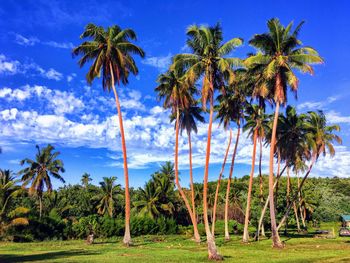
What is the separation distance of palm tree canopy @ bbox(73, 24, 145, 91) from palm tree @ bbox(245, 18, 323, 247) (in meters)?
11.7

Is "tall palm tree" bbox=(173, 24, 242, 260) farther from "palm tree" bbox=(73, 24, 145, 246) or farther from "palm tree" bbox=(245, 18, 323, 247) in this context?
"palm tree" bbox=(73, 24, 145, 246)

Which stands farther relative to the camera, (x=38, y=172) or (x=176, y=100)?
(x=38, y=172)

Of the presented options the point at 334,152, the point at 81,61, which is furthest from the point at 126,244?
the point at 334,152

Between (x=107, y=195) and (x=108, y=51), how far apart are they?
33.5 meters

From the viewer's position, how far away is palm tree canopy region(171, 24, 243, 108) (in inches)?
945

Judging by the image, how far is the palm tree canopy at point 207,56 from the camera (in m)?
24.0

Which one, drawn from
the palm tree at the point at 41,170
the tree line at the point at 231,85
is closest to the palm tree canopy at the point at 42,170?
the palm tree at the point at 41,170

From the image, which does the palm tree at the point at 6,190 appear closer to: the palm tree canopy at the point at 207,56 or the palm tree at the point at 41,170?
the palm tree at the point at 41,170

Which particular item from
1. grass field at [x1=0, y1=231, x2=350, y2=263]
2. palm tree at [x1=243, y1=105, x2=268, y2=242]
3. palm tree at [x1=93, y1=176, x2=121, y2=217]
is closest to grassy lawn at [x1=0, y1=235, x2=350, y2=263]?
grass field at [x1=0, y1=231, x2=350, y2=263]

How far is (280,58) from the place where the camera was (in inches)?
1083

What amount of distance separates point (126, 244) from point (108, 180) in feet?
97.8

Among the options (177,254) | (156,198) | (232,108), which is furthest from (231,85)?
(156,198)

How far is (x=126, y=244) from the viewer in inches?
1212

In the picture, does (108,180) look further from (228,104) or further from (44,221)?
(228,104)
